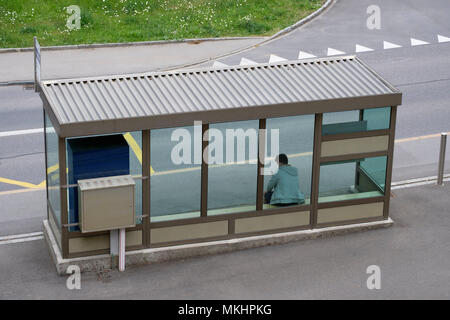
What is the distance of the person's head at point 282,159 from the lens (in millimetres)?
13469

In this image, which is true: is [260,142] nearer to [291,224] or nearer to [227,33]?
[291,224]

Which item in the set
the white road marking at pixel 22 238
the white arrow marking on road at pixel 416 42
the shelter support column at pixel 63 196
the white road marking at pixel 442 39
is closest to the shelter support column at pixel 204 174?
the shelter support column at pixel 63 196

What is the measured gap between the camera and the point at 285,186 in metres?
13.6

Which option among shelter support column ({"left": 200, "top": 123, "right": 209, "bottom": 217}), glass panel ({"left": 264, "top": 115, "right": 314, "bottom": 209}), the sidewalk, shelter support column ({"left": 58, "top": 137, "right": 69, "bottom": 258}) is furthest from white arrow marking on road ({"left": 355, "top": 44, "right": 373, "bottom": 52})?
shelter support column ({"left": 58, "top": 137, "right": 69, "bottom": 258})

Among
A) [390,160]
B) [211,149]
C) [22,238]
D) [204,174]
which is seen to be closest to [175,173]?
[204,174]

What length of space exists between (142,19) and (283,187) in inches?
529

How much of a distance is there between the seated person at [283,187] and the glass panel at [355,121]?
2.47 ft

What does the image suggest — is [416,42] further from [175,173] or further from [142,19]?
[175,173]

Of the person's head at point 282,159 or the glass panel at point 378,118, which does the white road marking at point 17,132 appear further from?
the glass panel at point 378,118

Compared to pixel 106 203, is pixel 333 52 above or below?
above

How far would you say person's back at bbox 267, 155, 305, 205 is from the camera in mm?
13516

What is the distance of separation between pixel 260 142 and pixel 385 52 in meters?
11.1

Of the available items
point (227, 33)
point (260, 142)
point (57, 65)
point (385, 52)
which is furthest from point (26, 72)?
point (260, 142)
